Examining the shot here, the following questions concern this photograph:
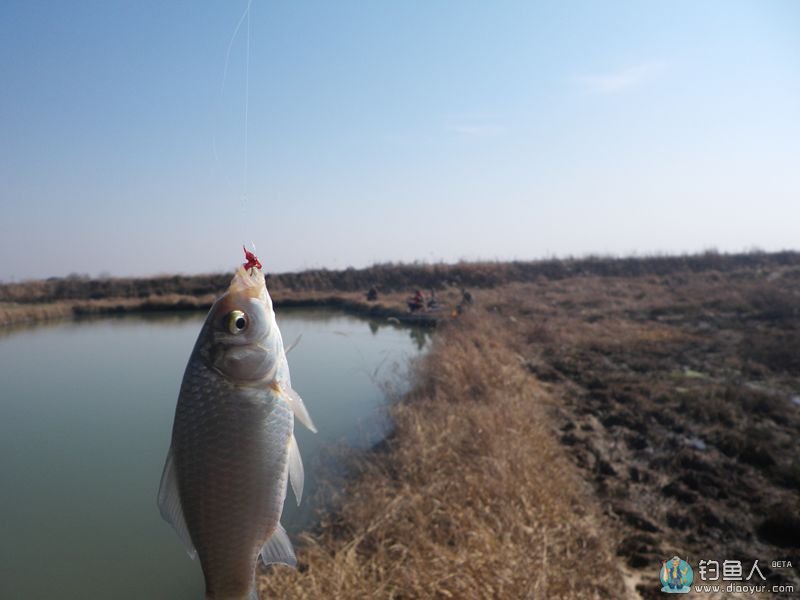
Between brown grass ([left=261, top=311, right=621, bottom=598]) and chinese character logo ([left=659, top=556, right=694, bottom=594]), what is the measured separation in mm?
366

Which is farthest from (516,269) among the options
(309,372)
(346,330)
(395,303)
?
(309,372)

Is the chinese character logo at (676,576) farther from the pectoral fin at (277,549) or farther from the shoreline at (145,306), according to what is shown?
the shoreline at (145,306)

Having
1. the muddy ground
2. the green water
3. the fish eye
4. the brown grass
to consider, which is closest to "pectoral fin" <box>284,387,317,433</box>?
the fish eye

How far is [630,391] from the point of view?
28.2ft

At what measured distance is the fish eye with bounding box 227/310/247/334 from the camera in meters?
1.18

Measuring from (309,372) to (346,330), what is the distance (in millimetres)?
8036

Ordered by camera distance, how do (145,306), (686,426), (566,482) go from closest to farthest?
(566,482) → (686,426) → (145,306)

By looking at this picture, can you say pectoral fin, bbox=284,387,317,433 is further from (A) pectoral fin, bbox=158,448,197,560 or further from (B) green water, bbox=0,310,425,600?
(B) green water, bbox=0,310,425,600

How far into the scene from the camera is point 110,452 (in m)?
8.05

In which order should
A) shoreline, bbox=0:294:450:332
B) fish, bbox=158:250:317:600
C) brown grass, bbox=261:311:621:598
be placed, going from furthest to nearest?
1. shoreline, bbox=0:294:450:332
2. brown grass, bbox=261:311:621:598
3. fish, bbox=158:250:317:600

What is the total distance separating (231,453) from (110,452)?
836cm

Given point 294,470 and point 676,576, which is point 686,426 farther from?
point 294,470

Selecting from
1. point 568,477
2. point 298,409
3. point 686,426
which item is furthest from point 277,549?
point 686,426

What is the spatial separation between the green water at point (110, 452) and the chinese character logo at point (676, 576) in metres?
3.25
